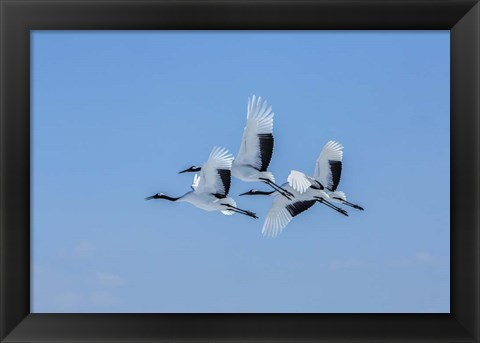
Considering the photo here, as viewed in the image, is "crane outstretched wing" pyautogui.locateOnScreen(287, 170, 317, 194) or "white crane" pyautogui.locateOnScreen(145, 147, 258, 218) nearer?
"white crane" pyautogui.locateOnScreen(145, 147, 258, 218)

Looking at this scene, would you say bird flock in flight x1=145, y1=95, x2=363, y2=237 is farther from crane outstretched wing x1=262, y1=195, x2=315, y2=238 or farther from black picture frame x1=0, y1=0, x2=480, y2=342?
black picture frame x1=0, y1=0, x2=480, y2=342

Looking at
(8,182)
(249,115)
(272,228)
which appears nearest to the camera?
(8,182)

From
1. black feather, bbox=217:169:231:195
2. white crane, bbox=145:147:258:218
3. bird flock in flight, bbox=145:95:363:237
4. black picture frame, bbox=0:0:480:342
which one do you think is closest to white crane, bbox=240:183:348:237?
bird flock in flight, bbox=145:95:363:237

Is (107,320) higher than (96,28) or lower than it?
lower

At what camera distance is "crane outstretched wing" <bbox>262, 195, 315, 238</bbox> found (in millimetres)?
5316

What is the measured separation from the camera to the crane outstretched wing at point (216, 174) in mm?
4680

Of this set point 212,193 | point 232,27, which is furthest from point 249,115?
point 232,27

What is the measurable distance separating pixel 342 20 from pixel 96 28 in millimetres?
1294

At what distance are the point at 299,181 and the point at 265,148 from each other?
74cm

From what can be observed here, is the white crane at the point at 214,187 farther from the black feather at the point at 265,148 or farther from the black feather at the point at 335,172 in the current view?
the black feather at the point at 335,172

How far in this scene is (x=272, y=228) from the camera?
5.32 m

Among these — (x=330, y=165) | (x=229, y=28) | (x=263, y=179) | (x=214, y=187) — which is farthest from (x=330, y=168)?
(x=229, y=28)

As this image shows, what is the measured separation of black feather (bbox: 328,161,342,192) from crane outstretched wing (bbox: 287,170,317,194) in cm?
21

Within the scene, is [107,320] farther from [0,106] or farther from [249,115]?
[249,115]
